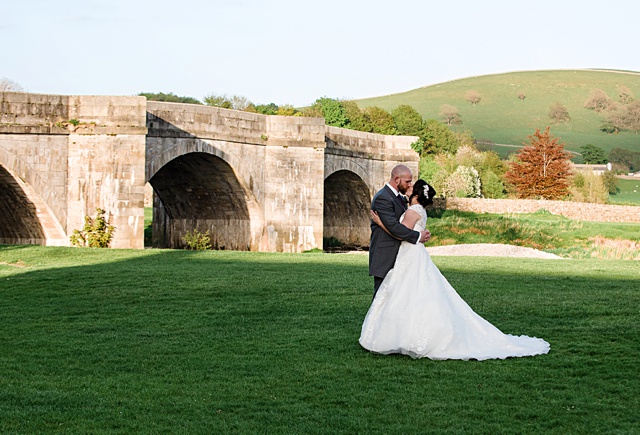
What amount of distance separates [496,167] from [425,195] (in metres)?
81.7

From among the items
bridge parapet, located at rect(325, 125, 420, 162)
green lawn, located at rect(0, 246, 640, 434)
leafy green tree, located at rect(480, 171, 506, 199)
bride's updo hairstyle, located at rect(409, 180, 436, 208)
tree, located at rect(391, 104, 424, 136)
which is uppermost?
tree, located at rect(391, 104, 424, 136)

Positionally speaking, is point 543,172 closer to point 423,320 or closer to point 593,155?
point 593,155

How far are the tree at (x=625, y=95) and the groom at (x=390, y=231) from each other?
138m

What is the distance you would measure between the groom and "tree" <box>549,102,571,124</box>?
13160 centimetres

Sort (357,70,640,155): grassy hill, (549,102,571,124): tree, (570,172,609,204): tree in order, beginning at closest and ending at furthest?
(570,172,609,204): tree → (357,70,640,155): grassy hill → (549,102,571,124): tree

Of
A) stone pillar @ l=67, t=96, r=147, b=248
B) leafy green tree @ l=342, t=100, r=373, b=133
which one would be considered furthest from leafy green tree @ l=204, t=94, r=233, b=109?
stone pillar @ l=67, t=96, r=147, b=248

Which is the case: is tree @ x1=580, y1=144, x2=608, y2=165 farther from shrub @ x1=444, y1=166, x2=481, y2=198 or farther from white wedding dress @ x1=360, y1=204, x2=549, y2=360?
white wedding dress @ x1=360, y1=204, x2=549, y2=360

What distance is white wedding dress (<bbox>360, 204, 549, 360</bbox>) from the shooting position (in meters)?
10.2

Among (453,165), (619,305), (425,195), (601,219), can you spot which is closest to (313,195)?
(619,305)

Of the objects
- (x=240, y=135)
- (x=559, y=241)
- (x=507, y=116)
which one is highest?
A: (x=507, y=116)

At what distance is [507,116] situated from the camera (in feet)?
456

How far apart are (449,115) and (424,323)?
406 ft

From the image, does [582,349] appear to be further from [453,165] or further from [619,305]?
[453,165]

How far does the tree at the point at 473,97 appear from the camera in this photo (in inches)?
5709
